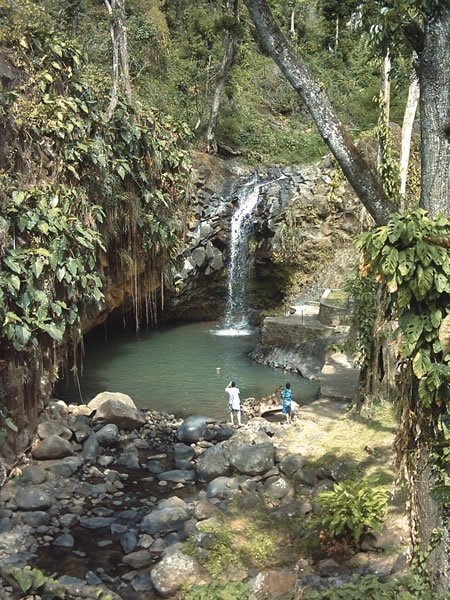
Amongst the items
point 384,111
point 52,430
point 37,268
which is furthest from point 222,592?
point 384,111

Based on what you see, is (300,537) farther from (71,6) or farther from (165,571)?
(71,6)

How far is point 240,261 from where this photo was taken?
18.9 metres

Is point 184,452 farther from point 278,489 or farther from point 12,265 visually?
point 12,265

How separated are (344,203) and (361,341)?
1004 cm

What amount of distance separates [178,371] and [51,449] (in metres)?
5.72

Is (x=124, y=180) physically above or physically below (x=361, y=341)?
above

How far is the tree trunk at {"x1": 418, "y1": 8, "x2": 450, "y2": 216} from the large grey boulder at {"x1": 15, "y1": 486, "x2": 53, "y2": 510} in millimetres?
6039

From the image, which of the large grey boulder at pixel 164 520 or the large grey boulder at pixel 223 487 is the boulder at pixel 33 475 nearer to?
the large grey boulder at pixel 164 520

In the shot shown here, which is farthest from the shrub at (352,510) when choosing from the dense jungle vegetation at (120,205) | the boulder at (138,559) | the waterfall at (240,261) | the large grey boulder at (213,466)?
the waterfall at (240,261)

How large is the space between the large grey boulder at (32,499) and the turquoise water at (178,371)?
4216 mm

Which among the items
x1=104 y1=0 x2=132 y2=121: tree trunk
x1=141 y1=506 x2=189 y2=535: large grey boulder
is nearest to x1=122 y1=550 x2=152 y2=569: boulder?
x1=141 y1=506 x2=189 y2=535: large grey boulder

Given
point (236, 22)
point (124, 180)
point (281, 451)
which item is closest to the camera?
point (281, 451)

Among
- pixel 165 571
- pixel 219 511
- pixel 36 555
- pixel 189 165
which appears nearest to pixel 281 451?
pixel 219 511

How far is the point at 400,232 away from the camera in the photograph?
397 cm
